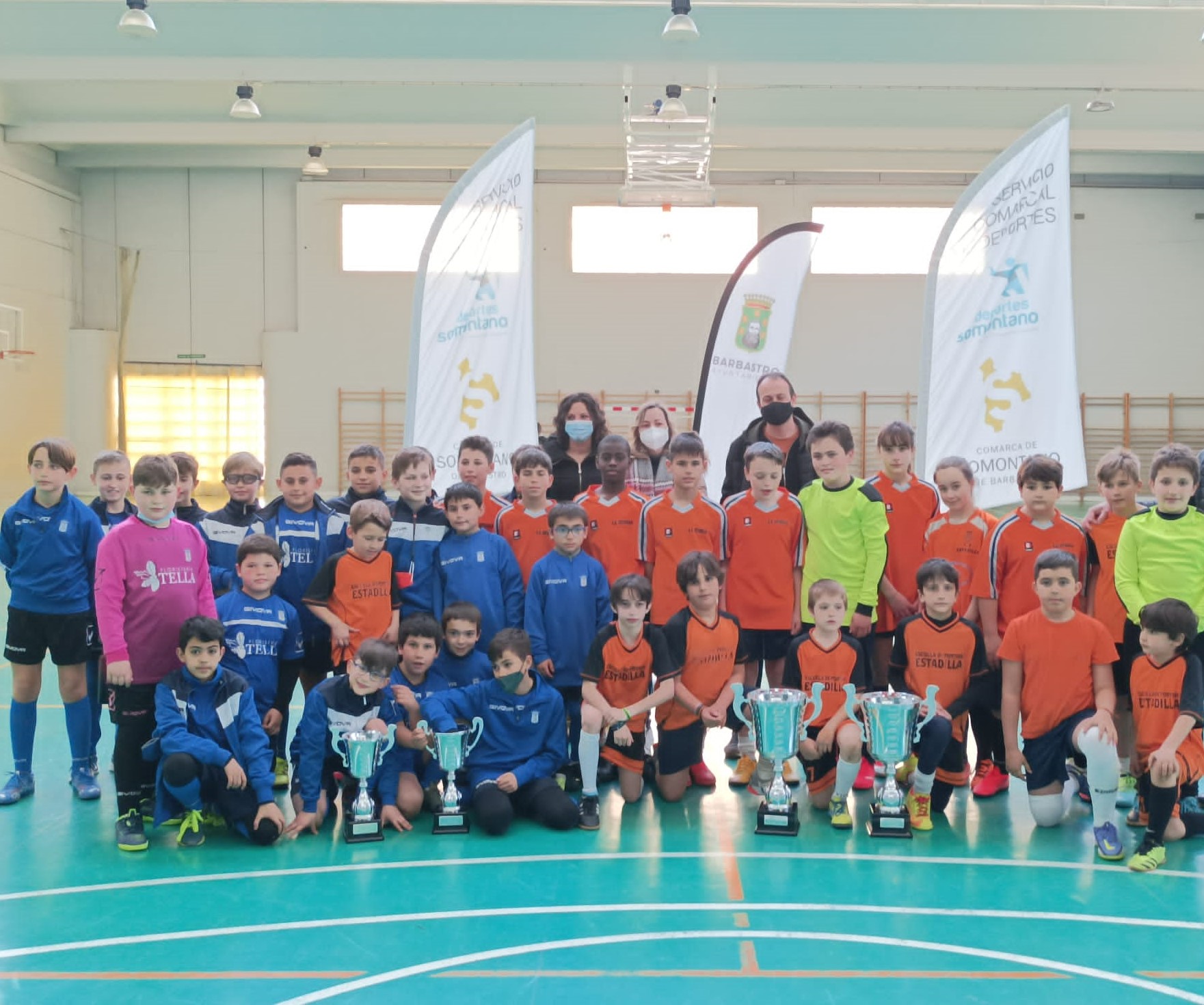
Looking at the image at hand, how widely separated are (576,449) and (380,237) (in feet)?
52.2

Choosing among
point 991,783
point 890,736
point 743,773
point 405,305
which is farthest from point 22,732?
point 405,305

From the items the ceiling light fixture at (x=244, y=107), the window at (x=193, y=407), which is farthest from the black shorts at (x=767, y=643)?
the window at (x=193, y=407)

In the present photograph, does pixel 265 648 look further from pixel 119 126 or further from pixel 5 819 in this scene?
pixel 119 126

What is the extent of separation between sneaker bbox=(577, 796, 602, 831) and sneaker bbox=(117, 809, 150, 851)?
5.92 ft

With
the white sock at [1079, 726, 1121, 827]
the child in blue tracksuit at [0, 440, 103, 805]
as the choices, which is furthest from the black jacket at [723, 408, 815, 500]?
the child in blue tracksuit at [0, 440, 103, 805]

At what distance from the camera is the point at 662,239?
816 inches

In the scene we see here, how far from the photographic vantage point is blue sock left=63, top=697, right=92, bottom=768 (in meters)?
5.30

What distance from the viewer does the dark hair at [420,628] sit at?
505 cm

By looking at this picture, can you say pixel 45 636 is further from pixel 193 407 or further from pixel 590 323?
pixel 193 407

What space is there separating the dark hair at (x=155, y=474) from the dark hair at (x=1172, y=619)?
13.8 ft

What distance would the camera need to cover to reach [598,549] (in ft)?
19.1

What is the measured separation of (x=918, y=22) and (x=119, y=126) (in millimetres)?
12684

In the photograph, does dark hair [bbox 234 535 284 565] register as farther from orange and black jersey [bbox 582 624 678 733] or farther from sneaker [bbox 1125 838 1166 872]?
sneaker [bbox 1125 838 1166 872]

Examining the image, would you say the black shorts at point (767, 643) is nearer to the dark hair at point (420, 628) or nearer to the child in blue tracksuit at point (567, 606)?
the child in blue tracksuit at point (567, 606)
